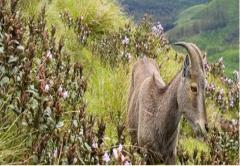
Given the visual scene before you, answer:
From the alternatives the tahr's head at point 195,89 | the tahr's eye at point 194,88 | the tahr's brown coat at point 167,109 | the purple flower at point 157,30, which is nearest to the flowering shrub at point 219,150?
the tahr's brown coat at point 167,109

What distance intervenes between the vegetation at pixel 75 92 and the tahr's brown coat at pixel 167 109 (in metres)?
0.24

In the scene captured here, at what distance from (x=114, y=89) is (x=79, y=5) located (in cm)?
409

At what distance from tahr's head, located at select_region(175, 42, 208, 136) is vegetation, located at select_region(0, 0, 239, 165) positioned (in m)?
0.55

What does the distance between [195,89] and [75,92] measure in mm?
1418

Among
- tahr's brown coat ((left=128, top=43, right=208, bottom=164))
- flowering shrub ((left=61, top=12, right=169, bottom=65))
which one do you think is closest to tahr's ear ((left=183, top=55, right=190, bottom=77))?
tahr's brown coat ((left=128, top=43, right=208, bottom=164))

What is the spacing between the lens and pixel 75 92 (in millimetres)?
6395

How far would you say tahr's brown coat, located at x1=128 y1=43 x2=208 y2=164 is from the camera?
5895 millimetres

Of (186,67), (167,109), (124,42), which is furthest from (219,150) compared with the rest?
(124,42)

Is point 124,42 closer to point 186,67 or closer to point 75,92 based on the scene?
point 75,92

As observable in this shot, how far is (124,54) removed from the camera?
10.9 metres

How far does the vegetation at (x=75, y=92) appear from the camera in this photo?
4.66m

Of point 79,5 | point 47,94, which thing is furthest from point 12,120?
point 79,5

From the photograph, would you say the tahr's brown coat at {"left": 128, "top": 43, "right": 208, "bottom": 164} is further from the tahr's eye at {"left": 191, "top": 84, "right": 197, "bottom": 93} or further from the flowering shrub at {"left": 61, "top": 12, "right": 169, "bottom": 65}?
the flowering shrub at {"left": 61, "top": 12, "right": 169, "bottom": 65}

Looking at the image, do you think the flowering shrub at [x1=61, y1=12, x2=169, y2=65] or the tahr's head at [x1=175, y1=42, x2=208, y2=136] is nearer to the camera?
the tahr's head at [x1=175, y1=42, x2=208, y2=136]
